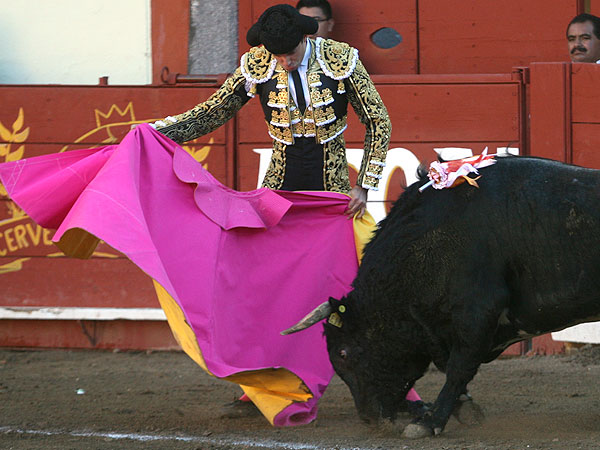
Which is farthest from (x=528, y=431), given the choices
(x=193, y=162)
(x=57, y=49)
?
(x=57, y=49)

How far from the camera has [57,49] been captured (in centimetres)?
649

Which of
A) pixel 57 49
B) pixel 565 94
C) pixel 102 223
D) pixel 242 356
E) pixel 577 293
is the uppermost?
pixel 57 49

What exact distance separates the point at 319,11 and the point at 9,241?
2222 mm

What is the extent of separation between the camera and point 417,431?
11.9 ft

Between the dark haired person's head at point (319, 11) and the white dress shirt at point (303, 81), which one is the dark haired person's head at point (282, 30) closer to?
the white dress shirt at point (303, 81)

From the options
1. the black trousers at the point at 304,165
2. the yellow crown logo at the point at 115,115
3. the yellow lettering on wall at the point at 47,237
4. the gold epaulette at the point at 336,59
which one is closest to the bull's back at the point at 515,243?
the black trousers at the point at 304,165

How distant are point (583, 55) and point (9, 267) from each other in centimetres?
343

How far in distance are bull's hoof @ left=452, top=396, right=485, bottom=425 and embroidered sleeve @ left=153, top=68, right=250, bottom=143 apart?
1.47 m

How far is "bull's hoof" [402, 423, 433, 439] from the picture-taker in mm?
3617

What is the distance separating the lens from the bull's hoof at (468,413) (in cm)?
387

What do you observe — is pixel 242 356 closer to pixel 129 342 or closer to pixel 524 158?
pixel 524 158

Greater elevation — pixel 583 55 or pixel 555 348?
pixel 583 55

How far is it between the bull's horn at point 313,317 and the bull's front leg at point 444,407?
1.60 feet

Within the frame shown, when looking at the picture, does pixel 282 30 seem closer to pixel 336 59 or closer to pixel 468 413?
pixel 336 59
